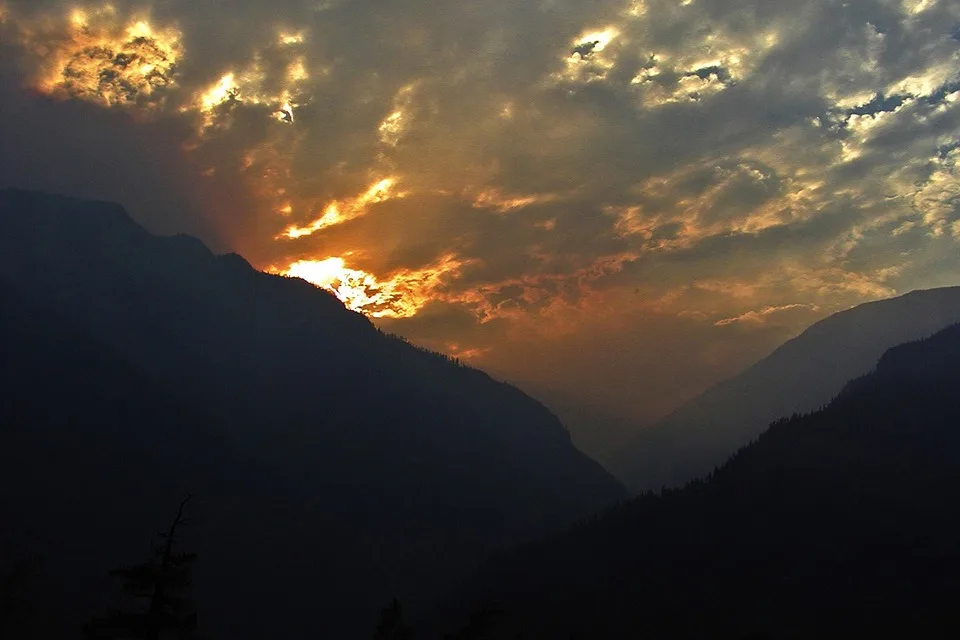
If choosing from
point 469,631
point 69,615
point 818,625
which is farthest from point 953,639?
point 69,615

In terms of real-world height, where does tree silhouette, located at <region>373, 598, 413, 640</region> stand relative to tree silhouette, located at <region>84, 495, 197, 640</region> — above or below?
below

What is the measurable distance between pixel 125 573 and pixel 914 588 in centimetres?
22906

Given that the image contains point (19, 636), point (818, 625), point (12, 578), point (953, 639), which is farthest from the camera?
point (818, 625)

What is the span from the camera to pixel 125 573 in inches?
849

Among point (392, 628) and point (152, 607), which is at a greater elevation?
point (152, 607)

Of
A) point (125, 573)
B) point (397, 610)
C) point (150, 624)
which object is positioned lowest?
point (397, 610)

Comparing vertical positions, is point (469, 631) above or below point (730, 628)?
above

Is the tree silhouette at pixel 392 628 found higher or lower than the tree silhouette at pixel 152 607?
lower

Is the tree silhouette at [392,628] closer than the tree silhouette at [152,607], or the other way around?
the tree silhouette at [152,607]

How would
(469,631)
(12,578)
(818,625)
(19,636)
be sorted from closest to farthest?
(469,631) < (12,578) < (19,636) < (818,625)

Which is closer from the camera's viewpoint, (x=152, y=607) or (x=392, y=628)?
(x=152, y=607)

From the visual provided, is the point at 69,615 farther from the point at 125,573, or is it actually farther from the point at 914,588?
the point at 914,588

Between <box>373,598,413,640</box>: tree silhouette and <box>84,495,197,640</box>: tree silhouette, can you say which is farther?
<box>373,598,413,640</box>: tree silhouette

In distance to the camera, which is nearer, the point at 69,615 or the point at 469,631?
the point at 469,631
